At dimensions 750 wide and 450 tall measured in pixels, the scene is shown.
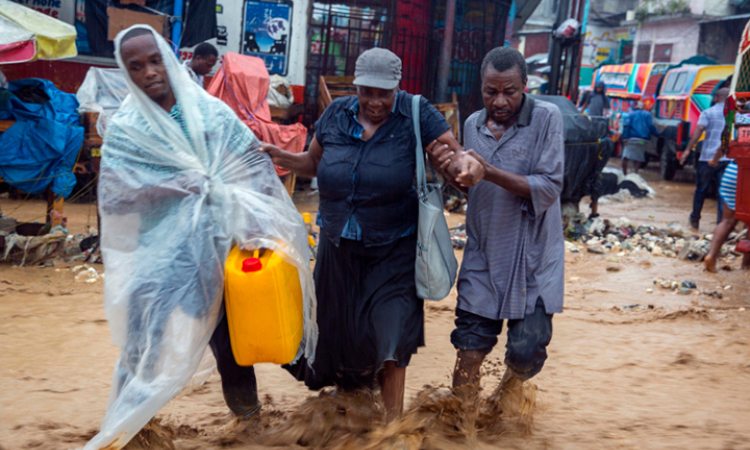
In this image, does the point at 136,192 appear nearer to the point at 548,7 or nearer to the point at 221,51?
the point at 221,51

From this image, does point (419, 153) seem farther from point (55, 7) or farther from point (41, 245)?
point (55, 7)

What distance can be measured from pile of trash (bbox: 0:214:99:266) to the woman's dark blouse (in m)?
4.25

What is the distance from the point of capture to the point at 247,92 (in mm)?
7512

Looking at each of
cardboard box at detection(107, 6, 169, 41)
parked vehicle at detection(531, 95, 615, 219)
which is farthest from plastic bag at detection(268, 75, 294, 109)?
parked vehicle at detection(531, 95, 615, 219)

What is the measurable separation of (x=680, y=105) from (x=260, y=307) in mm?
14002

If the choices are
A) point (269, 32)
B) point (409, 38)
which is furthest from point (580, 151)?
point (269, 32)

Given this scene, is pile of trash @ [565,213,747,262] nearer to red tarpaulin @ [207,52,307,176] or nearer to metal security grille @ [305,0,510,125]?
red tarpaulin @ [207,52,307,176]

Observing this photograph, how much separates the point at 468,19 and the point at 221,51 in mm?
4579

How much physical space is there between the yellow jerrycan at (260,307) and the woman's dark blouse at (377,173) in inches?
16.4

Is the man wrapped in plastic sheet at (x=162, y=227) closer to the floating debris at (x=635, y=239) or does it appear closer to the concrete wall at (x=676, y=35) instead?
the floating debris at (x=635, y=239)

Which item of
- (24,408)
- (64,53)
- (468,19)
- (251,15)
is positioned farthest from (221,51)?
(24,408)

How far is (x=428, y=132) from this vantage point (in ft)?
9.02

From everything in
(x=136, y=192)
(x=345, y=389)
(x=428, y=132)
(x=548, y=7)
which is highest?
(x=548, y=7)

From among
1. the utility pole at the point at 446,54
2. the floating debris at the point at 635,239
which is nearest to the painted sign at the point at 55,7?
the utility pole at the point at 446,54
